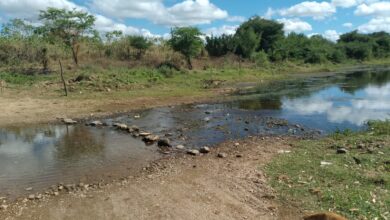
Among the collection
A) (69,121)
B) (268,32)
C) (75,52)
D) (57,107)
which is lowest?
(69,121)

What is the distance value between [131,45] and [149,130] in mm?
31698

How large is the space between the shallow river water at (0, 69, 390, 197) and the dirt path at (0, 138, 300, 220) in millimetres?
1361

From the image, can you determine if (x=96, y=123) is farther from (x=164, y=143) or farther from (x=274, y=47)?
(x=274, y=47)

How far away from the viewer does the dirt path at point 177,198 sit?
8.17 metres

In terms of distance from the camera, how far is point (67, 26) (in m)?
36.7

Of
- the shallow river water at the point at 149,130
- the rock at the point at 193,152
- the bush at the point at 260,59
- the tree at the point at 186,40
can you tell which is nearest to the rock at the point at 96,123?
the shallow river water at the point at 149,130

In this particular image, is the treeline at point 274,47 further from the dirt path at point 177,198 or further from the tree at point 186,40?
the dirt path at point 177,198

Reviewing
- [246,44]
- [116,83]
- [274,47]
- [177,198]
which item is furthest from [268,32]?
[177,198]

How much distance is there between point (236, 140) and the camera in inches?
598

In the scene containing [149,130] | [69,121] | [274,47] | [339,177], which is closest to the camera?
[339,177]

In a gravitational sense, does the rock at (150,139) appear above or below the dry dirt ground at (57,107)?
below

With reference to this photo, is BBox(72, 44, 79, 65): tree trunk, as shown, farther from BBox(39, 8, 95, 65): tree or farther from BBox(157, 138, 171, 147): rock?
BBox(157, 138, 171, 147): rock

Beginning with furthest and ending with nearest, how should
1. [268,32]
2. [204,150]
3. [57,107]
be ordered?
[268,32] → [57,107] → [204,150]

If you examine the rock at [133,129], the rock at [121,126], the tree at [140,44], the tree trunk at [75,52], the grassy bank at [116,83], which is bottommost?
the rock at [133,129]
